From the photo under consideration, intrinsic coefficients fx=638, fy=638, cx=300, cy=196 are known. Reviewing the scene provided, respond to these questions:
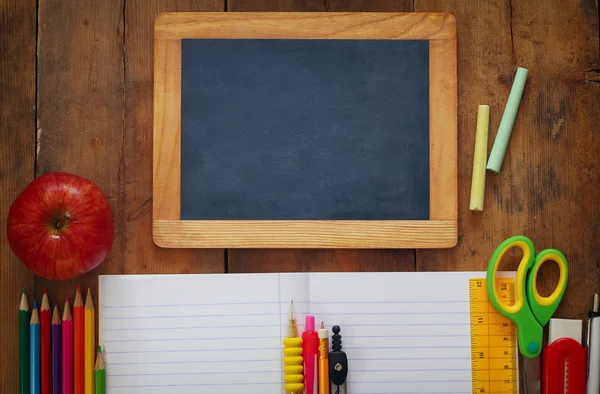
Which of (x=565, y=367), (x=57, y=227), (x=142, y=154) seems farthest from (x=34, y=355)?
(x=565, y=367)

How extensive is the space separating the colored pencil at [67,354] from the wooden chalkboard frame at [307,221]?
0.18m

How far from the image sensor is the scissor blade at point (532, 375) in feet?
3.18

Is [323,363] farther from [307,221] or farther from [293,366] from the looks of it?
[307,221]

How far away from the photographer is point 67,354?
95 centimetres

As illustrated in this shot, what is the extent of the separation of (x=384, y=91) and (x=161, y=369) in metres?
0.55

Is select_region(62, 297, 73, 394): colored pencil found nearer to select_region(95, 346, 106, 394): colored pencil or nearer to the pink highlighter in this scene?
select_region(95, 346, 106, 394): colored pencil

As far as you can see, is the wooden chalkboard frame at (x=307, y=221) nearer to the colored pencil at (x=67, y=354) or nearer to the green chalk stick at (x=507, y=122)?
the green chalk stick at (x=507, y=122)

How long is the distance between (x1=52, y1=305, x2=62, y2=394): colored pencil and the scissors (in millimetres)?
653

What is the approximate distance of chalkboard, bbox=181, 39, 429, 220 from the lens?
996 millimetres

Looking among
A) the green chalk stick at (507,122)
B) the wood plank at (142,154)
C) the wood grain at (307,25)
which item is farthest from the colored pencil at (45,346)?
the green chalk stick at (507,122)

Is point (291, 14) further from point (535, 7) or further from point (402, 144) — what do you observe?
point (535, 7)

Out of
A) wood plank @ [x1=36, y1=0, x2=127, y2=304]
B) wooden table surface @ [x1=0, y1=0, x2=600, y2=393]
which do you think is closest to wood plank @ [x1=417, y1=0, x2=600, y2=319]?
wooden table surface @ [x1=0, y1=0, x2=600, y2=393]

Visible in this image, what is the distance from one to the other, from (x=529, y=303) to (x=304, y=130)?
436 millimetres

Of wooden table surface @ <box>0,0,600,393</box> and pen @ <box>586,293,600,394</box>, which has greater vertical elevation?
wooden table surface @ <box>0,0,600,393</box>
